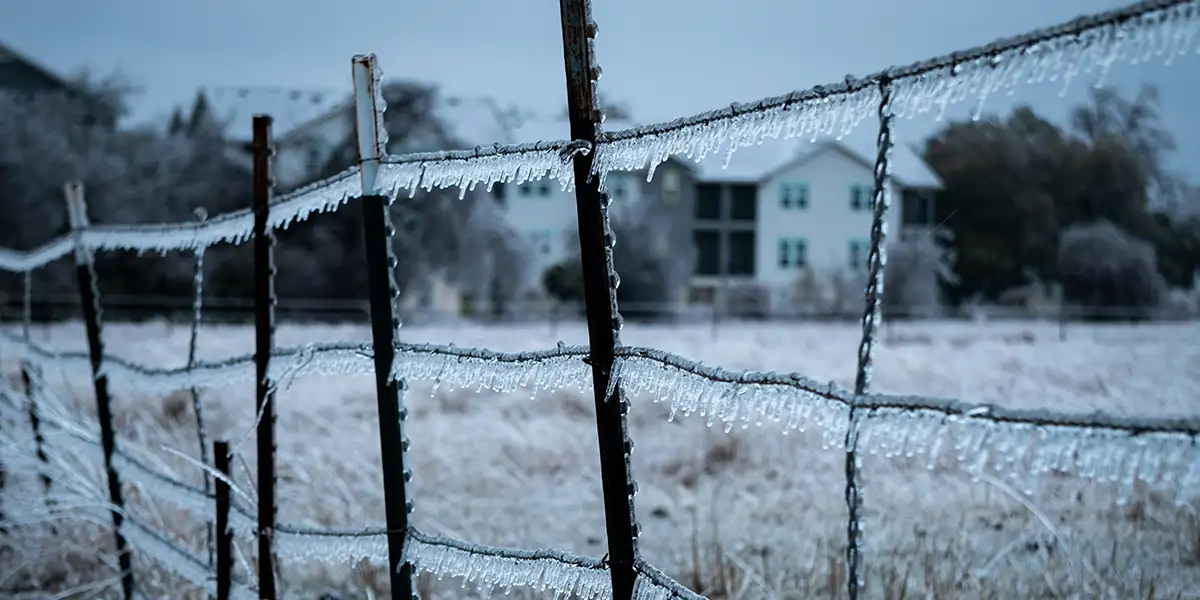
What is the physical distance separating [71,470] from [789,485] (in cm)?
395

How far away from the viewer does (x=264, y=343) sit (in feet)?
9.05

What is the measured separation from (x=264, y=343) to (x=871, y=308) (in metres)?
1.81

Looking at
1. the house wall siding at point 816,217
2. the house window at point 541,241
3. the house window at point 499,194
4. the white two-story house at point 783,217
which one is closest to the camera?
the white two-story house at point 783,217

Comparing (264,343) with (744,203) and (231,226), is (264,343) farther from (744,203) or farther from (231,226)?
(744,203)

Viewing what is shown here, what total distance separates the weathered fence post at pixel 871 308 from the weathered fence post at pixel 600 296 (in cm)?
45

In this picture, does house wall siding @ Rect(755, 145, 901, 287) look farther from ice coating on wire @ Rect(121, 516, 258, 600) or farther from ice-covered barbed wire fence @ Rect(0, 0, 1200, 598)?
ice-covered barbed wire fence @ Rect(0, 0, 1200, 598)

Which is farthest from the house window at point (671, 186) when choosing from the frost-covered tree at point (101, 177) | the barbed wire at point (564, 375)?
the barbed wire at point (564, 375)

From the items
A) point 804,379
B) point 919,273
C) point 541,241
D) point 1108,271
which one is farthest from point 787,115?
point 541,241

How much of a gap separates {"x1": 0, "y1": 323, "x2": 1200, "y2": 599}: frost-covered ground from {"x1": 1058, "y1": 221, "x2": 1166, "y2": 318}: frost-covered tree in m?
12.6

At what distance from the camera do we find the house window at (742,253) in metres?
34.9

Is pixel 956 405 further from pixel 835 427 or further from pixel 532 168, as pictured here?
pixel 532 168

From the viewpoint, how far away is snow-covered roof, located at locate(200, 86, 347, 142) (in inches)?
1068

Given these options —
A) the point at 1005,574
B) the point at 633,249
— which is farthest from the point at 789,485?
the point at 633,249

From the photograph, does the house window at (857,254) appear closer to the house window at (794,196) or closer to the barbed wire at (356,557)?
the house window at (794,196)
